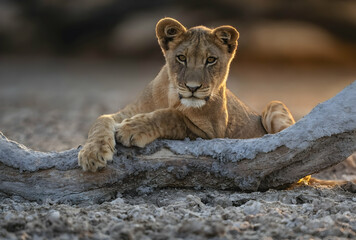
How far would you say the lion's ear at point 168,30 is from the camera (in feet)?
14.1

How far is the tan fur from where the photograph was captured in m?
3.63

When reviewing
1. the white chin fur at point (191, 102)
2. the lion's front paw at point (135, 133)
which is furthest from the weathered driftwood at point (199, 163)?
the white chin fur at point (191, 102)

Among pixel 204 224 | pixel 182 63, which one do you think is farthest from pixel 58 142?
pixel 204 224

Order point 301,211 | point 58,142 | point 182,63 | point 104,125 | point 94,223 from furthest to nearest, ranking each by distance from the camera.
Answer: point 58,142, point 182,63, point 104,125, point 301,211, point 94,223

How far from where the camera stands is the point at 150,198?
3.55 meters

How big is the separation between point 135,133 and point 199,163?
473 millimetres

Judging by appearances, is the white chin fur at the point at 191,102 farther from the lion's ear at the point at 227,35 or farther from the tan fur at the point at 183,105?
the lion's ear at the point at 227,35

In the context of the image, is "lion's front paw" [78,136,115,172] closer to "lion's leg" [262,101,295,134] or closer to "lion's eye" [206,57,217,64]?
"lion's eye" [206,57,217,64]


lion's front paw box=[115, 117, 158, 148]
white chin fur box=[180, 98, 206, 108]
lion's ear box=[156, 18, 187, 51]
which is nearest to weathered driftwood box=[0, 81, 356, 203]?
lion's front paw box=[115, 117, 158, 148]

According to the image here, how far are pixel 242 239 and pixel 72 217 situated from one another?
90cm

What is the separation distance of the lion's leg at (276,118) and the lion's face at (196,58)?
2.11ft

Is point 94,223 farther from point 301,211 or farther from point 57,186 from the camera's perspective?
point 301,211

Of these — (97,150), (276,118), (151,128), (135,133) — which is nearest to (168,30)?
(151,128)

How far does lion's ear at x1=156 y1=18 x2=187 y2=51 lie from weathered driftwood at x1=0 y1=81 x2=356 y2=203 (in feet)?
3.44
